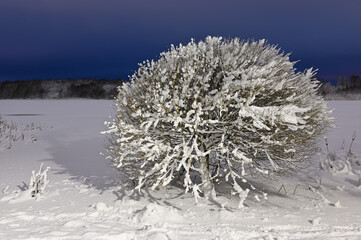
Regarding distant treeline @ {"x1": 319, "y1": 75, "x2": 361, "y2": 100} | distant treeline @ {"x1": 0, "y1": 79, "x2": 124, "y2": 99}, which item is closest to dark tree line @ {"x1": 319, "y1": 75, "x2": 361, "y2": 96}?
distant treeline @ {"x1": 319, "y1": 75, "x2": 361, "y2": 100}

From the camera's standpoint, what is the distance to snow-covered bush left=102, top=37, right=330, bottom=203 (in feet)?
19.0

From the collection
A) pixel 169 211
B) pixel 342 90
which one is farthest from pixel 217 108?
pixel 342 90

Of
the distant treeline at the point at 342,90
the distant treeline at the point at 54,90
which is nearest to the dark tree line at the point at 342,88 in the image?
the distant treeline at the point at 342,90

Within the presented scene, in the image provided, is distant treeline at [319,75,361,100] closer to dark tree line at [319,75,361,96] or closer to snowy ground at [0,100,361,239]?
dark tree line at [319,75,361,96]

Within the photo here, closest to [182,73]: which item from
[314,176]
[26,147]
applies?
[314,176]

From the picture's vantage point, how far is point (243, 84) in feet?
19.1

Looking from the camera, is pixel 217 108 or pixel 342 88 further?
pixel 342 88

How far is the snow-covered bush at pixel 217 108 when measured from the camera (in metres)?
5.79

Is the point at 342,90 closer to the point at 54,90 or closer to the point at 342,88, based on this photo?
the point at 342,88

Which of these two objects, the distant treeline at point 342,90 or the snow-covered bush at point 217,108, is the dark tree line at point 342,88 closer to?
the distant treeline at point 342,90

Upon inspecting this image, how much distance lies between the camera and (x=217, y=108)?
6094mm

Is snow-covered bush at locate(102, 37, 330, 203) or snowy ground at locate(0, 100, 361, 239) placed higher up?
snow-covered bush at locate(102, 37, 330, 203)

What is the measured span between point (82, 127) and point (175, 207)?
1572 centimetres

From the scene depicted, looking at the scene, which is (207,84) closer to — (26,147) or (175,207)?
(175,207)
